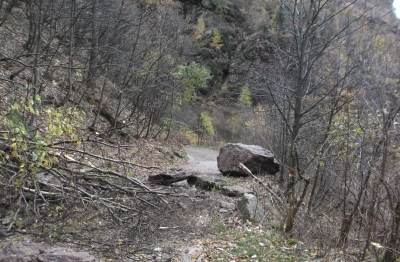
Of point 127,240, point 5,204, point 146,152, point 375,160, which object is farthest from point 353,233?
point 146,152

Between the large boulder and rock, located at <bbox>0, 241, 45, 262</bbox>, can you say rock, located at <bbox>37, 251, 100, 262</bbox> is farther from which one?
the large boulder

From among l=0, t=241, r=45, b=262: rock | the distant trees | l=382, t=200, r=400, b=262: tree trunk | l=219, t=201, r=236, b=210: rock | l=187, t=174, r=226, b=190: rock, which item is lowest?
l=0, t=241, r=45, b=262: rock

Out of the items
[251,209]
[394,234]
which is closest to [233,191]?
[251,209]

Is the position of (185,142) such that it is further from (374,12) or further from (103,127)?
(374,12)

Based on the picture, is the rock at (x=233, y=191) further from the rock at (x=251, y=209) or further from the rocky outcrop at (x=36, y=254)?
the rocky outcrop at (x=36, y=254)

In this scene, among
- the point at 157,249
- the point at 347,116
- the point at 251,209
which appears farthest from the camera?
the point at 251,209

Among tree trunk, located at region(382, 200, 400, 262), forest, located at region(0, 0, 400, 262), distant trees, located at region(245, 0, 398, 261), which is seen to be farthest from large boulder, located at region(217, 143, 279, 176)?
tree trunk, located at region(382, 200, 400, 262)

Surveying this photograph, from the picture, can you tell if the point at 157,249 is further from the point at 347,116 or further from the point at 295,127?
the point at 347,116

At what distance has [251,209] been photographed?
6.74m

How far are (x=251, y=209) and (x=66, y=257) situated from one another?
3.60 metres

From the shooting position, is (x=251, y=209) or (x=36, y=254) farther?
(x=251, y=209)

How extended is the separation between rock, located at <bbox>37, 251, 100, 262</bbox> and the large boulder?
7111 mm

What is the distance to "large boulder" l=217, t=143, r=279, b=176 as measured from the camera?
36.5ft

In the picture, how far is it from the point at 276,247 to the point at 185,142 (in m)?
20.1
